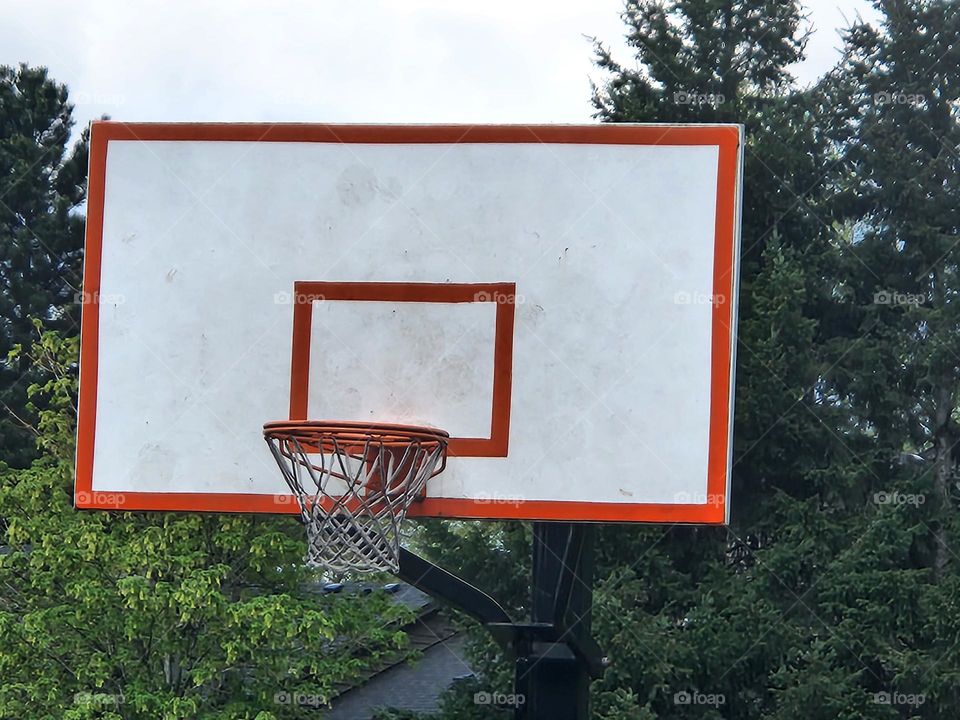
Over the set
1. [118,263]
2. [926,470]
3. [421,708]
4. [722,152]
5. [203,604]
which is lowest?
[421,708]

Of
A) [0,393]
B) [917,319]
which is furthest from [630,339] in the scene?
[0,393]

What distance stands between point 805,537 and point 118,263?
9911 millimetres

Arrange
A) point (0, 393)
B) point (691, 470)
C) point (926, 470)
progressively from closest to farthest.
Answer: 1. point (691, 470)
2. point (926, 470)
3. point (0, 393)

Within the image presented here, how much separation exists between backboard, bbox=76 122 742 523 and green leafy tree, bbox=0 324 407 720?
4975mm

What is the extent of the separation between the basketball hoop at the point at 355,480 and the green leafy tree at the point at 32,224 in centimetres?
1338

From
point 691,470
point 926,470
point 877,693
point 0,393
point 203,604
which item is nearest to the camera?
point 691,470

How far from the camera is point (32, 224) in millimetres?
19312

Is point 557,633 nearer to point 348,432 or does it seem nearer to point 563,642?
point 563,642

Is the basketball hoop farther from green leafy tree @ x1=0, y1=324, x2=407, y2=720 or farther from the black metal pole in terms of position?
green leafy tree @ x1=0, y1=324, x2=407, y2=720

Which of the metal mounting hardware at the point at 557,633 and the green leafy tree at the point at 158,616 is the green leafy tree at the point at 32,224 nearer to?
the green leafy tree at the point at 158,616

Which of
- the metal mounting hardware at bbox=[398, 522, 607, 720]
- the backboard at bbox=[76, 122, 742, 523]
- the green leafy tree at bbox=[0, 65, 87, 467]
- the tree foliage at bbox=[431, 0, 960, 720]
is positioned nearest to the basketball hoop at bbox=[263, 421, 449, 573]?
the backboard at bbox=[76, 122, 742, 523]

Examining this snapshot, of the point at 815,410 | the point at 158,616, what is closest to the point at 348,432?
the point at 158,616

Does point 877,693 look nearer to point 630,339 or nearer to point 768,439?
point 768,439

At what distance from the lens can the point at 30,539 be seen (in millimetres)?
11844
